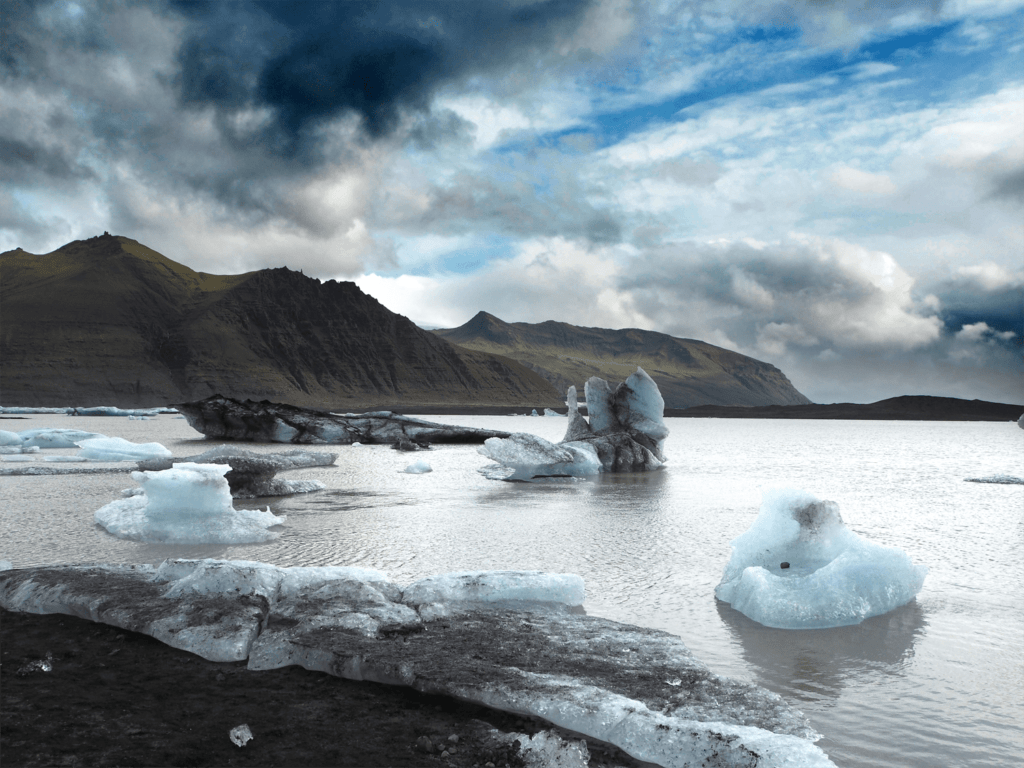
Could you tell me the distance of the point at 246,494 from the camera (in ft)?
43.1

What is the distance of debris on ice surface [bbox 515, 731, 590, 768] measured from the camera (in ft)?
9.64

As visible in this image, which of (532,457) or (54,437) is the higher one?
(532,457)

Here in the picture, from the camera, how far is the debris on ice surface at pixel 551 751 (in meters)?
2.94

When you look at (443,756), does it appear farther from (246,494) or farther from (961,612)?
(246,494)

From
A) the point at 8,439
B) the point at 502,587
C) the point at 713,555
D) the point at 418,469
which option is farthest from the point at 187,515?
the point at 8,439

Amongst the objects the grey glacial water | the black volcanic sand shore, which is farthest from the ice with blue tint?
the black volcanic sand shore

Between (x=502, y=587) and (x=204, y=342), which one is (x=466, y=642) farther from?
(x=204, y=342)

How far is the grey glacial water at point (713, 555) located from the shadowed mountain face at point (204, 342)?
105586 millimetres

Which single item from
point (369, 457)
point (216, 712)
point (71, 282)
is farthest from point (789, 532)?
point (71, 282)

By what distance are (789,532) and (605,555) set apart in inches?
94.9

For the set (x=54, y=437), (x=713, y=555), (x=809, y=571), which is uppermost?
(x=809, y=571)

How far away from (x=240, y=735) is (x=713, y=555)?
6580 millimetres

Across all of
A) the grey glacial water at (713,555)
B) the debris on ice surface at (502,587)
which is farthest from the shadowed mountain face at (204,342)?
the debris on ice surface at (502,587)

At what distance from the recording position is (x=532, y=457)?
17.6 m
